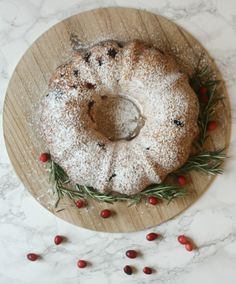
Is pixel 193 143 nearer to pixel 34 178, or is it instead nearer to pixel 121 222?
pixel 121 222

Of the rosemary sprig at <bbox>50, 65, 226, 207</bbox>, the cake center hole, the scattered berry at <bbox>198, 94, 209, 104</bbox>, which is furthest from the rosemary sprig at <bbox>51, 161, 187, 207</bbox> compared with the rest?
the scattered berry at <bbox>198, 94, 209, 104</bbox>

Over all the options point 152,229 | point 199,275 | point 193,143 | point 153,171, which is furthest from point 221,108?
point 199,275

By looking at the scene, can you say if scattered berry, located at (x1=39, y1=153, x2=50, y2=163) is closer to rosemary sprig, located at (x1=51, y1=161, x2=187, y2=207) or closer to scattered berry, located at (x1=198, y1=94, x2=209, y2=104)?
rosemary sprig, located at (x1=51, y1=161, x2=187, y2=207)

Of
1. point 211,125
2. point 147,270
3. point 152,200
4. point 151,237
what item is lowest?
point 147,270

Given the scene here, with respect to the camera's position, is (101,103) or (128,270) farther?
(128,270)

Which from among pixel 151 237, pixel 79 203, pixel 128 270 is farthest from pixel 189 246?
pixel 79 203

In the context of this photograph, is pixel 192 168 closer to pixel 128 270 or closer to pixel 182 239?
pixel 182 239
